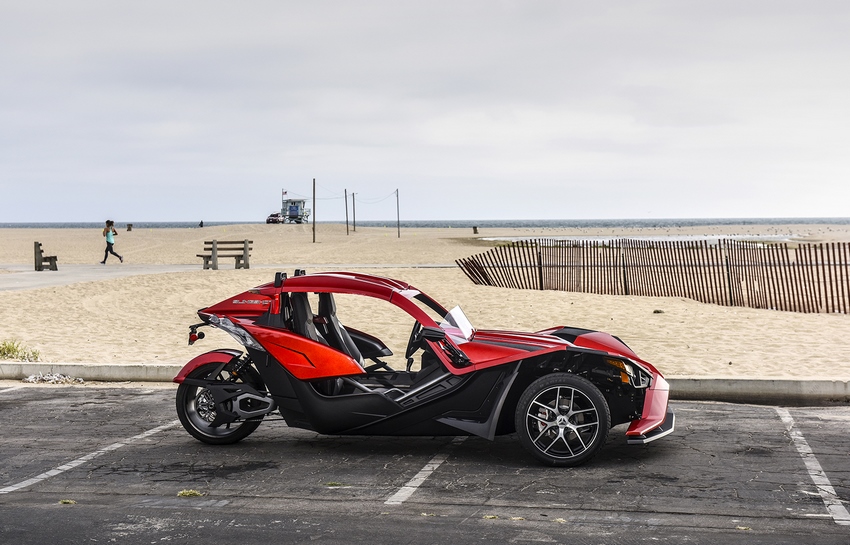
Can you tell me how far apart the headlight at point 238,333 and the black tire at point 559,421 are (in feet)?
7.70

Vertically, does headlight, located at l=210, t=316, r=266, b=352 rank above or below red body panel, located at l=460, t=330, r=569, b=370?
above

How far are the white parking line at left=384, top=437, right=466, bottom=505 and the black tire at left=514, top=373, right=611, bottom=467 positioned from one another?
781mm

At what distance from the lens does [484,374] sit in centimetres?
709

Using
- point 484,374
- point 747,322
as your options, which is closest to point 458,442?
point 484,374

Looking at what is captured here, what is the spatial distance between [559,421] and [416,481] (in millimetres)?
1184

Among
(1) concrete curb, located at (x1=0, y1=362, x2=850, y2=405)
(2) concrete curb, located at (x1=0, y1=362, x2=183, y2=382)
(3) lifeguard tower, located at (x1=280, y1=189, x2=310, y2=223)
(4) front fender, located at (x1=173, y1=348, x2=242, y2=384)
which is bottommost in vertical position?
(1) concrete curb, located at (x1=0, y1=362, x2=850, y2=405)

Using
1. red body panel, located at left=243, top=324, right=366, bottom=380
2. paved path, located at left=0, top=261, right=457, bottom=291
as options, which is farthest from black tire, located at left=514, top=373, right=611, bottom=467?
paved path, located at left=0, top=261, right=457, bottom=291

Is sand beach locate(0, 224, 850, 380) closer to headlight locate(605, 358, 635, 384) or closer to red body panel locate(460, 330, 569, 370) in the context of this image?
headlight locate(605, 358, 635, 384)

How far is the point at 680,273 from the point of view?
76.4ft

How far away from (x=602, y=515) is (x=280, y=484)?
239 cm

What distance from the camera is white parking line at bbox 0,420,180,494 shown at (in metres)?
6.65

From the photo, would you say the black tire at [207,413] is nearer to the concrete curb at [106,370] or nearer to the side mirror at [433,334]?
the side mirror at [433,334]

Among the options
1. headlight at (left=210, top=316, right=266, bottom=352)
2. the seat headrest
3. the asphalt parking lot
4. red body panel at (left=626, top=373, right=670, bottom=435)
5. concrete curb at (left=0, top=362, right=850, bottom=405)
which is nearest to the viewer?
the asphalt parking lot

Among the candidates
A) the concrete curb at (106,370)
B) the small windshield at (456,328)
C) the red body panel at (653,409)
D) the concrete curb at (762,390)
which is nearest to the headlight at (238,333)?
the small windshield at (456,328)
